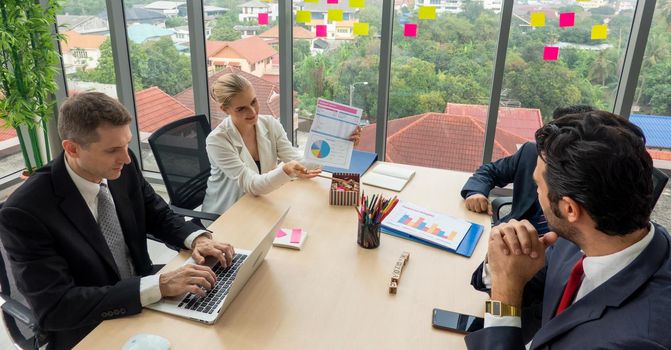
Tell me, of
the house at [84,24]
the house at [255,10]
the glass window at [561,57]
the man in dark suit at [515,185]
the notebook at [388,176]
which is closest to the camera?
the man in dark suit at [515,185]

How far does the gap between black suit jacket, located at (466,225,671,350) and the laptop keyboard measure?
77cm

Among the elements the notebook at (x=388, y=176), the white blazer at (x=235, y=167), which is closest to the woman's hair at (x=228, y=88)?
the white blazer at (x=235, y=167)

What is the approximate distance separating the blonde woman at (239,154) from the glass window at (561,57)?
1.68m

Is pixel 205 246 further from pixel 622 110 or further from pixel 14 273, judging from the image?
pixel 622 110

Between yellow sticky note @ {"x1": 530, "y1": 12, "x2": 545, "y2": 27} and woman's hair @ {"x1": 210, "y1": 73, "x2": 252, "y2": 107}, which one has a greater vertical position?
yellow sticky note @ {"x1": 530, "y1": 12, "x2": 545, "y2": 27}

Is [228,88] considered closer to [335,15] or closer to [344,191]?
[344,191]

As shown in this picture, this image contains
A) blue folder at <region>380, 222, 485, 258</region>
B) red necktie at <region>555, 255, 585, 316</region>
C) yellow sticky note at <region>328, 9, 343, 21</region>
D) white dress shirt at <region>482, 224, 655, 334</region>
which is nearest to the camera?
white dress shirt at <region>482, 224, 655, 334</region>

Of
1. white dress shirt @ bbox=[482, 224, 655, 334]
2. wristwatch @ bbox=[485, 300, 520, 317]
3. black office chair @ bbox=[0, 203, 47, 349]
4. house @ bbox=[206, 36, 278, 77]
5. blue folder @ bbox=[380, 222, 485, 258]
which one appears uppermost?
house @ bbox=[206, 36, 278, 77]

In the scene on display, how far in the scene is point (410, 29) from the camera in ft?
11.4

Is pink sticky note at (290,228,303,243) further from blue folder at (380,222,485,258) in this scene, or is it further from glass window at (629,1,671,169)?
glass window at (629,1,671,169)

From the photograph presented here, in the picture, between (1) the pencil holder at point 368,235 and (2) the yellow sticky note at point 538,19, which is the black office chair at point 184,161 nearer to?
(1) the pencil holder at point 368,235

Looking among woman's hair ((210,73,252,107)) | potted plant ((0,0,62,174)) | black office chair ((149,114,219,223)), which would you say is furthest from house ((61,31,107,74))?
woman's hair ((210,73,252,107))

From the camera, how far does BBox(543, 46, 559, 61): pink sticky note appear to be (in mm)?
3281

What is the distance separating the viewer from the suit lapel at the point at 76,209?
150cm
